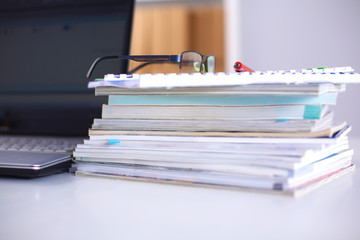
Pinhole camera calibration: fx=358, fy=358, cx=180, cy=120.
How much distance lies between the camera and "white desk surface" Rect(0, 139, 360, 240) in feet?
1.06

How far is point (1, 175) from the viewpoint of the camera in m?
0.56

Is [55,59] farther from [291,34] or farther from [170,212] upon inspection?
[291,34]

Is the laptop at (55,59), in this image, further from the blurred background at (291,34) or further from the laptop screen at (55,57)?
the blurred background at (291,34)

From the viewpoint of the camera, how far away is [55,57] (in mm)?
972

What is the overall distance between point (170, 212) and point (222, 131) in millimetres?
153

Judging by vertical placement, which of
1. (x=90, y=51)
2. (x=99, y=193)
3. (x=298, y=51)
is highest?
(x=298, y=51)

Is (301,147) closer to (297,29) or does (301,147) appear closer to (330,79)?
(330,79)

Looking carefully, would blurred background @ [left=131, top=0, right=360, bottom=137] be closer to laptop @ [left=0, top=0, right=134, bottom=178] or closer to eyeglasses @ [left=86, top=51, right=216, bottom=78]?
laptop @ [left=0, top=0, right=134, bottom=178]

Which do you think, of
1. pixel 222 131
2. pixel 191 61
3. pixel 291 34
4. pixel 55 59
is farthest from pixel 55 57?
pixel 291 34

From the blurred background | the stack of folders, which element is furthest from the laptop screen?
the blurred background

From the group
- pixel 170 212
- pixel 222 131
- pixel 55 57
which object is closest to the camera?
pixel 170 212

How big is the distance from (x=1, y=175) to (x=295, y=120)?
45cm

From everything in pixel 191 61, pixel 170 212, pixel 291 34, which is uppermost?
pixel 291 34

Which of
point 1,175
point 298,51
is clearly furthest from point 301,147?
point 298,51
